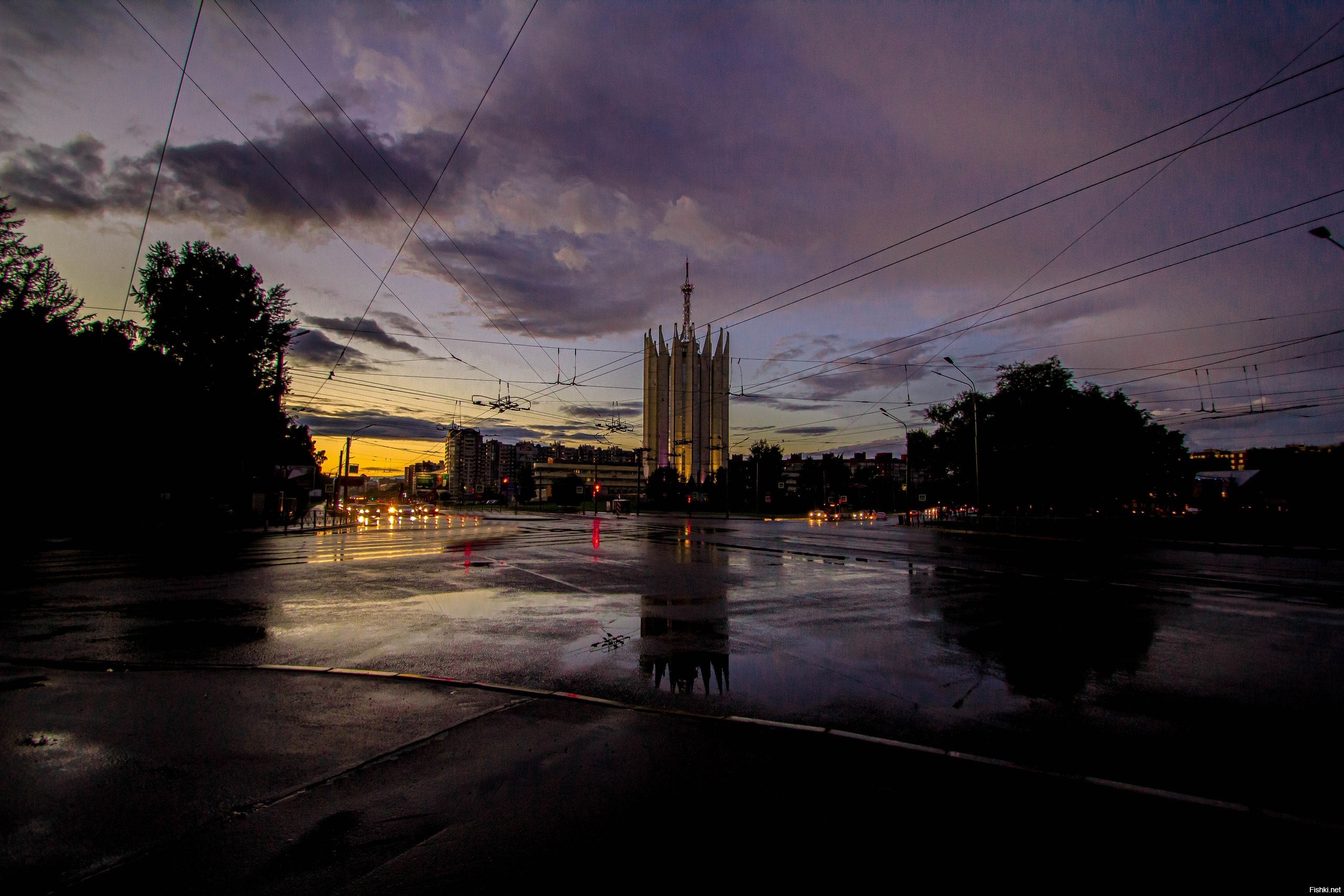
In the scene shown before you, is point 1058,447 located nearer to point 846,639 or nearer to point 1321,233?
point 1321,233

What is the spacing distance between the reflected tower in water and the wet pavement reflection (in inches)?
2.0

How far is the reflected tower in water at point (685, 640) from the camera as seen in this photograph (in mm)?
6570

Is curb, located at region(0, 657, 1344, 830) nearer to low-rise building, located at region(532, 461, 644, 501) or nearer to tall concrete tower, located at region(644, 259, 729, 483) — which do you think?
tall concrete tower, located at region(644, 259, 729, 483)

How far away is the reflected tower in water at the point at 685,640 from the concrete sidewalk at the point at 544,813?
1.33 meters

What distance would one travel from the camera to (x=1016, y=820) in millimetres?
3586

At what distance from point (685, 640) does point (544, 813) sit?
4.71 meters

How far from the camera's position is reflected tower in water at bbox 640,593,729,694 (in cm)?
657

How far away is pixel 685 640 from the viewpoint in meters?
8.23

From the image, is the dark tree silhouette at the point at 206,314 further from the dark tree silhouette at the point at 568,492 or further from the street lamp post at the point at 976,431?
the dark tree silhouette at the point at 568,492

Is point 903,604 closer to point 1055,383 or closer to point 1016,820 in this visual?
point 1016,820

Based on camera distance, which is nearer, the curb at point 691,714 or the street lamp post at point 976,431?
the curb at point 691,714

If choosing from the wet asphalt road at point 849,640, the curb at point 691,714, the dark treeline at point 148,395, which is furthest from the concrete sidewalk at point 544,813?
the dark treeline at point 148,395

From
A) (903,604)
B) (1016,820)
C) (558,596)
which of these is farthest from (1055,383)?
(1016,820)

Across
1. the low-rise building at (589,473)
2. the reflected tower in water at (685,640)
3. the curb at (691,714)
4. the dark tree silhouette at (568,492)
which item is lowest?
the reflected tower in water at (685,640)
